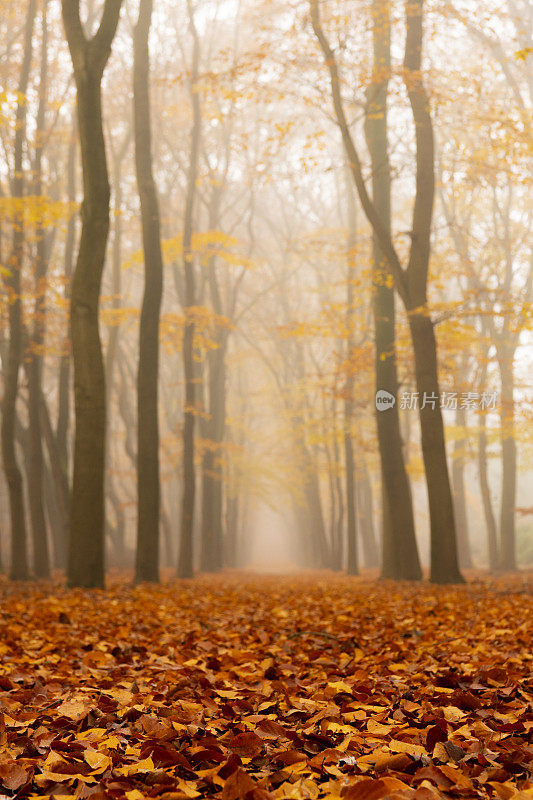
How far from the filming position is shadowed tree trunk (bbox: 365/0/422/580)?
1231 centimetres

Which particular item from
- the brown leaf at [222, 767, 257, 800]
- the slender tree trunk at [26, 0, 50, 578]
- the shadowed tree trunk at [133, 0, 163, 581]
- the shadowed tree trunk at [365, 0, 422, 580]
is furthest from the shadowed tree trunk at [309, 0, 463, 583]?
the brown leaf at [222, 767, 257, 800]

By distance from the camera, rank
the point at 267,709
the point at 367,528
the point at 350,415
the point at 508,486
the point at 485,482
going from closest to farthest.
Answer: the point at 267,709 < the point at 350,415 < the point at 508,486 < the point at 485,482 < the point at 367,528

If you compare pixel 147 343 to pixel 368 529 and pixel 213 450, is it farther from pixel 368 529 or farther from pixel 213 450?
pixel 368 529

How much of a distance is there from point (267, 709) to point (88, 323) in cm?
692

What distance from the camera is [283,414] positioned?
2331 centimetres

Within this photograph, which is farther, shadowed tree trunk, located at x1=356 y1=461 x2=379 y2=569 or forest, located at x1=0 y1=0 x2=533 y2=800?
shadowed tree trunk, located at x1=356 y1=461 x2=379 y2=569

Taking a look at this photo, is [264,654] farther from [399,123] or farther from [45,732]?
[399,123]

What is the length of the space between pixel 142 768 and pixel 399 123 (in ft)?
55.4

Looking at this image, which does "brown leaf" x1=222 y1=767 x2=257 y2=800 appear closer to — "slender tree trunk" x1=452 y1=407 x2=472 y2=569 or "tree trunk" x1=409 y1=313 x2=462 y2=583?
"tree trunk" x1=409 y1=313 x2=462 y2=583

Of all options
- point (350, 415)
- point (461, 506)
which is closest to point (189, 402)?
point (350, 415)

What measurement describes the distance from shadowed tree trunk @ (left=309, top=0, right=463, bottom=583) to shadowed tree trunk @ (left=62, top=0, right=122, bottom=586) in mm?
3732

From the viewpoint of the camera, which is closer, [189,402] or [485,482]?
[189,402]

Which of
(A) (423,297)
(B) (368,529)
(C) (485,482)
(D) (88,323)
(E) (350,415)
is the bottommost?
(B) (368,529)

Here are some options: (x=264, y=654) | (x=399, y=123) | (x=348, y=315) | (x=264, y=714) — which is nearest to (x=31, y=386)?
(x=348, y=315)
